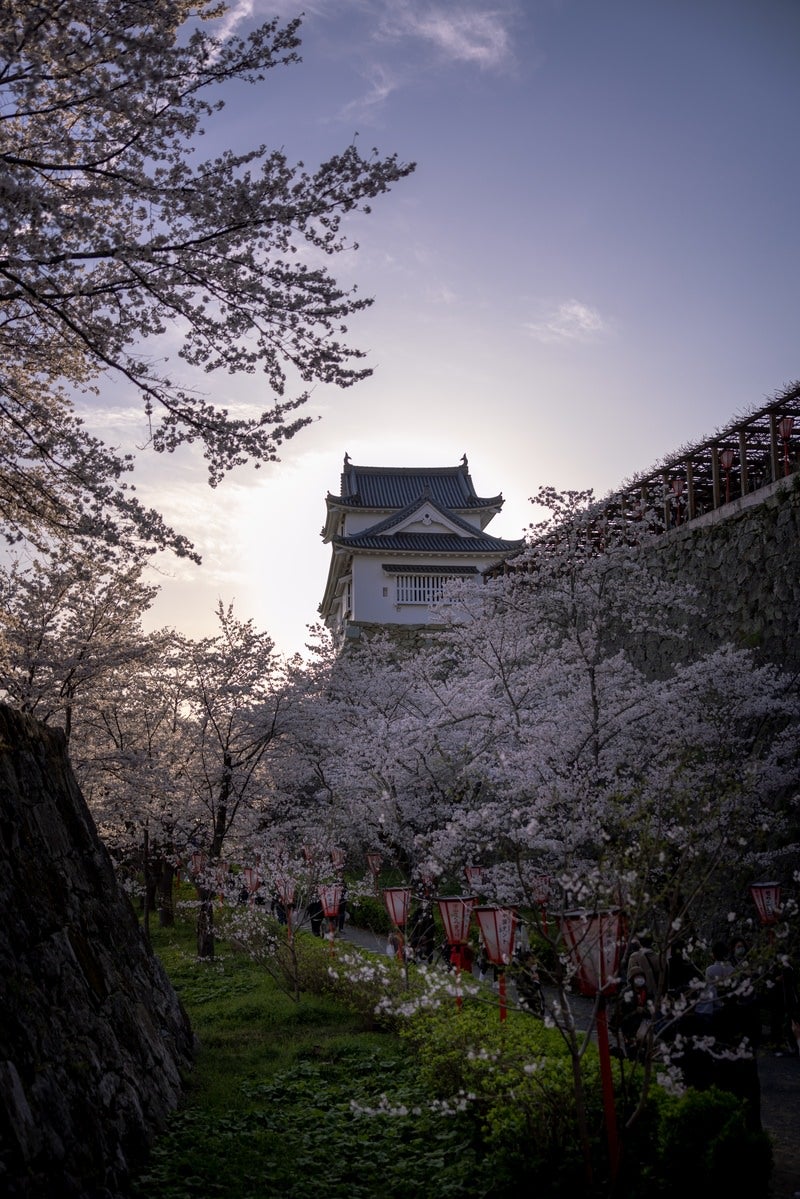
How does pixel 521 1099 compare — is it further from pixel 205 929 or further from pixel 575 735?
pixel 205 929

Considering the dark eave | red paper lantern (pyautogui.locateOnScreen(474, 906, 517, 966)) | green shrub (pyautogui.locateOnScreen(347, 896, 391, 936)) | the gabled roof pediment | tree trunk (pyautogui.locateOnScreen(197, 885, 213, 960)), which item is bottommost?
green shrub (pyautogui.locateOnScreen(347, 896, 391, 936))

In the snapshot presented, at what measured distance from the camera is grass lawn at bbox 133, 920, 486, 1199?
21.1 ft

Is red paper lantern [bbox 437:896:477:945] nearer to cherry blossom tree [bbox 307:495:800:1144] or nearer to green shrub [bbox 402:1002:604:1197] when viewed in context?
cherry blossom tree [bbox 307:495:800:1144]

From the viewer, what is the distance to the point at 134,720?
2280 cm

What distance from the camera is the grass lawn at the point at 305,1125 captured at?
6441 millimetres

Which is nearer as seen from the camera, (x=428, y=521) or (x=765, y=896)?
(x=765, y=896)

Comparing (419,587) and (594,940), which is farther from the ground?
(419,587)

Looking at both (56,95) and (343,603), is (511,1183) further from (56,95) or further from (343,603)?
(343,603)

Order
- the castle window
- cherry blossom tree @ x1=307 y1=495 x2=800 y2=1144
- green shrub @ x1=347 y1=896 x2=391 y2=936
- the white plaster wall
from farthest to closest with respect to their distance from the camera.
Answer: the castle window → the white plaster wall → green shrub @ x1=347 y1=896 x2=391 y2=936 → cherry blossom tree @ x1=307 y1=495 x2=800 y2=1144

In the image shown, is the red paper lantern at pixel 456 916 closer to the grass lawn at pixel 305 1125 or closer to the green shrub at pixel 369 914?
the grass lawn at pixel 305 1125

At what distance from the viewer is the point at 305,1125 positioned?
8000 mm

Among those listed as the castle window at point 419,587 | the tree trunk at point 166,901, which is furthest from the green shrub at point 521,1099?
the castle window at point 419,587

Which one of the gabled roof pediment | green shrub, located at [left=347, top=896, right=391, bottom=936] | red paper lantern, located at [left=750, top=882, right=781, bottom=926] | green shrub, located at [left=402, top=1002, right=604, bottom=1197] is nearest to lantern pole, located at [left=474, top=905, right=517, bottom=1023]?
green shrub, located at [left=402, top=1002, right=604, bottom=1197]

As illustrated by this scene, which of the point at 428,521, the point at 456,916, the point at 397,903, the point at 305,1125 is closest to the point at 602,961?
the point at 305,1125
